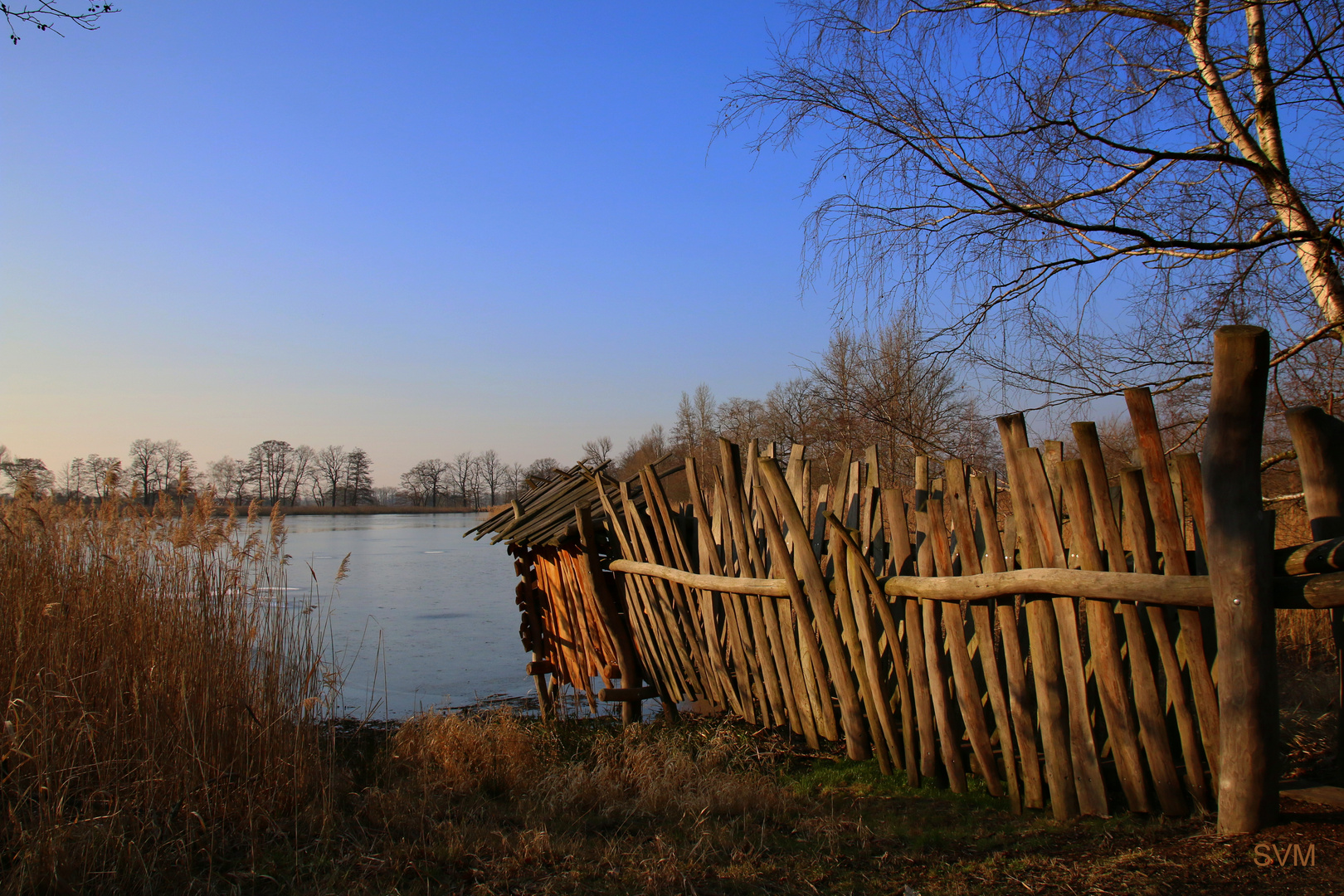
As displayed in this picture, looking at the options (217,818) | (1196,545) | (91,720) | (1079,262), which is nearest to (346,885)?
(217,818)

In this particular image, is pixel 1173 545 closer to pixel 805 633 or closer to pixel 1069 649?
pixel 1069 649

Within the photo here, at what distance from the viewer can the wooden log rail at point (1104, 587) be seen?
2.63m

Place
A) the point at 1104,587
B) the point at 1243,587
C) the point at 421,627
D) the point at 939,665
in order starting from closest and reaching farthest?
the point at 1243,587, the point at 1104,587, the point at 939,665, the point at 421,627

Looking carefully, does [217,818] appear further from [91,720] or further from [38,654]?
[38,654]

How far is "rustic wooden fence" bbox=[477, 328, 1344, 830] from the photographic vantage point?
2.73m

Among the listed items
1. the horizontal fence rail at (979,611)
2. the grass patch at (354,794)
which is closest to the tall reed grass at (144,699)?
the grass patch at (354,794)

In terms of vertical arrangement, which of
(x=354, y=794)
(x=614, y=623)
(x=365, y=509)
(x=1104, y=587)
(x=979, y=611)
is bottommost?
(x=365, y=509)

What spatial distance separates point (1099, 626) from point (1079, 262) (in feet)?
7.80

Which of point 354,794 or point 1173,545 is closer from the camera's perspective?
point 1173,545

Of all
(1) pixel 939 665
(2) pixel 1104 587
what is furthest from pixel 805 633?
(2) pixel 1104 587

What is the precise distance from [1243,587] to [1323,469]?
2.49 ft

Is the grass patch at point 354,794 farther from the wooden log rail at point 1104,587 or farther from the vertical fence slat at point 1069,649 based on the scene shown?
the wooden log rail at point 1104,587

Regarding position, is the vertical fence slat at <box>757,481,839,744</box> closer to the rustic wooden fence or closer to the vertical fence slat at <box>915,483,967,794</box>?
the rustic wooden fence

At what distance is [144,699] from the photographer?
168 inches
